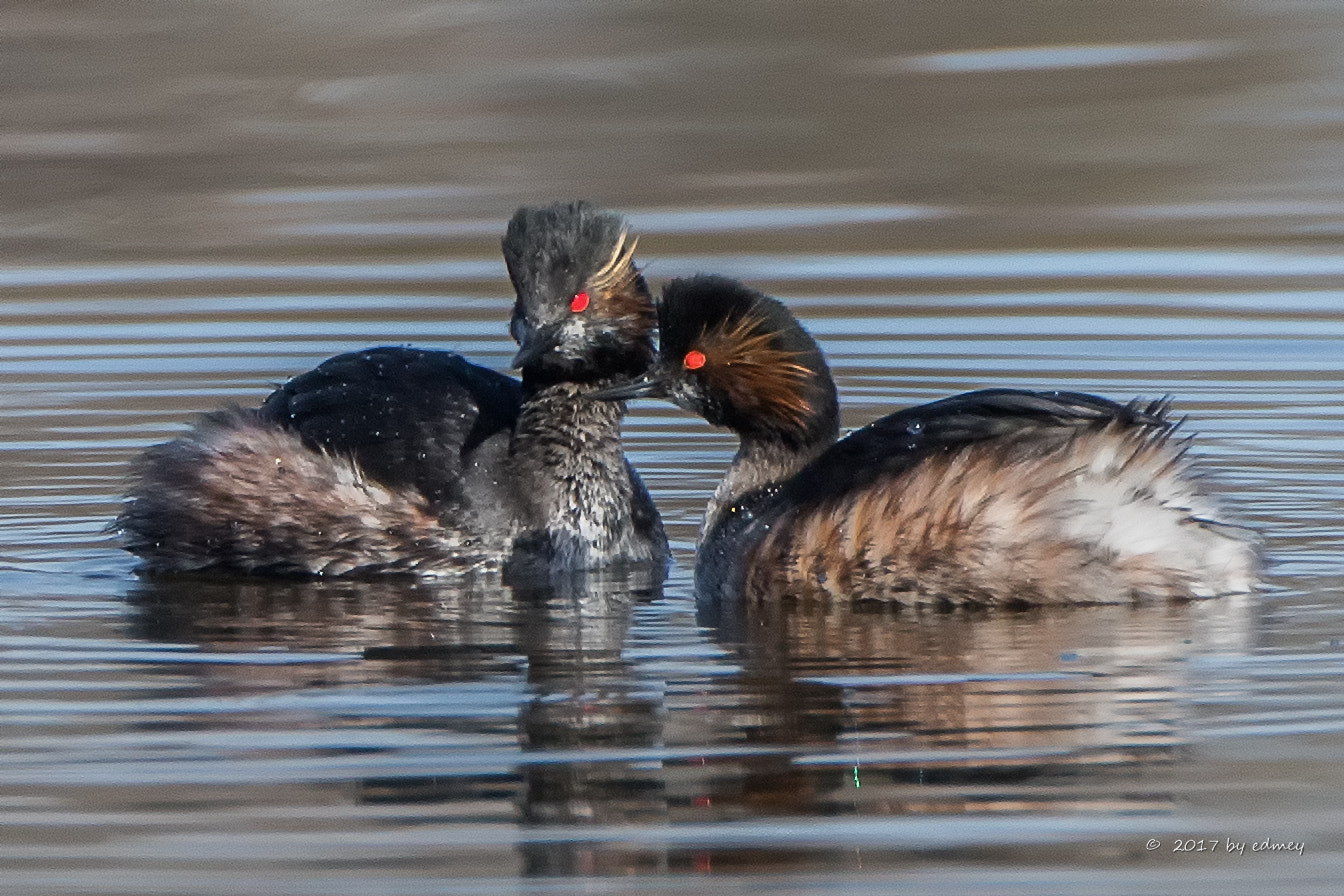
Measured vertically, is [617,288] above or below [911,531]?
above

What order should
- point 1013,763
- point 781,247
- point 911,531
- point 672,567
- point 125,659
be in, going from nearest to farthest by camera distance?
point 1013,763, point 125,659, point 911,531, point 672,567, point 781,247

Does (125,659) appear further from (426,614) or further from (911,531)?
(911,531)

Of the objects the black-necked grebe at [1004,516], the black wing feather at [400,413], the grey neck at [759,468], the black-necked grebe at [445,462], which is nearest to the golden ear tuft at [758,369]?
the grey neck at [759,468]

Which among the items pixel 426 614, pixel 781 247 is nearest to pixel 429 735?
pixel 426 614

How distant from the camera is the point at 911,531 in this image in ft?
26.1

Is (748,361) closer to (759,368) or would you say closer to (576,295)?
(759,368)

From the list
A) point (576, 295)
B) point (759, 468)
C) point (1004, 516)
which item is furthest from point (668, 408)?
point (1004, 516)

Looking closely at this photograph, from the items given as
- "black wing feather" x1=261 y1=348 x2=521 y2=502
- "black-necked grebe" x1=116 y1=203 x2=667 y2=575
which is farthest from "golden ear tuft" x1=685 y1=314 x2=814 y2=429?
"black wing feather" x1=261 y1=348 x2=521 y2=502

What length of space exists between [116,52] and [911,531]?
1189 centimetres

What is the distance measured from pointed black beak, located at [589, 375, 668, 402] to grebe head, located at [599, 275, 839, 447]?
3.4 inches

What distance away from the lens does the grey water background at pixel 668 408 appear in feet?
19.1

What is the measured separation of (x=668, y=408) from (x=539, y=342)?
98.3 inches

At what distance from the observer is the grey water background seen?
19.1 ft

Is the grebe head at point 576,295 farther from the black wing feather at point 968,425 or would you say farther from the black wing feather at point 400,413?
the black wing feather at point 968,425
